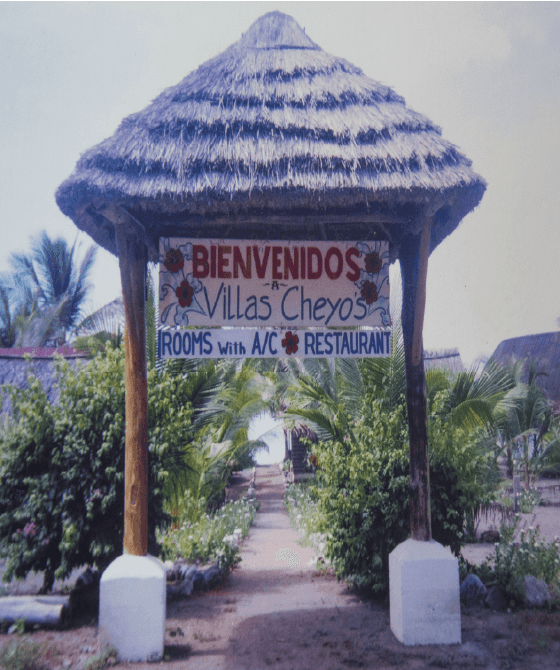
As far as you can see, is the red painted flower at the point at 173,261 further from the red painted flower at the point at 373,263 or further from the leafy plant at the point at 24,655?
the leafy plant at the point at 24,655

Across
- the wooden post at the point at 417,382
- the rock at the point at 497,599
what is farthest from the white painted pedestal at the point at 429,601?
the rock at the point at 497,599

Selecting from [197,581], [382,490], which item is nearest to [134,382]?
[382,490]

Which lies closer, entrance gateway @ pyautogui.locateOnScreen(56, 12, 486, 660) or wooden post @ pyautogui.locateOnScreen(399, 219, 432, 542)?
entrance gateway @ pyautogui.locateOnScreen(56, 12, 486, 660)

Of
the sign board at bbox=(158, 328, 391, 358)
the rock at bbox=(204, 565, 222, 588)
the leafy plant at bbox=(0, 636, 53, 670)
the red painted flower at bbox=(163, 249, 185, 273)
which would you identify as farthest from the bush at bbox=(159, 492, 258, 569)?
the red painted flower at bbox=(163, 249, 185, 273)

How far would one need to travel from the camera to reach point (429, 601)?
4.29 metres

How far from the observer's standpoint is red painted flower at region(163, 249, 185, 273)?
4.66 m

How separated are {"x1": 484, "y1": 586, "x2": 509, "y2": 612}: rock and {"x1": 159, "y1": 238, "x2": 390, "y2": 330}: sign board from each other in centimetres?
294

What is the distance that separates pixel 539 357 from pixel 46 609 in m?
19.7

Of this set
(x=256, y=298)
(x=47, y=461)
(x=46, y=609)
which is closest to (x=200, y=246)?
(x=256, y=298)

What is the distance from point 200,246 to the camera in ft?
15.5

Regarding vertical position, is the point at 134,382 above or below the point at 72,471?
Result: above

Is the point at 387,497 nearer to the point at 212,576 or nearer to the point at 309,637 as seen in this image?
the point at 309,637

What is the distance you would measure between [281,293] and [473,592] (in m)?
3.56

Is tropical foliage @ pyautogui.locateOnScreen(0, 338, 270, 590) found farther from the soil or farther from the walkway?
the walkway
